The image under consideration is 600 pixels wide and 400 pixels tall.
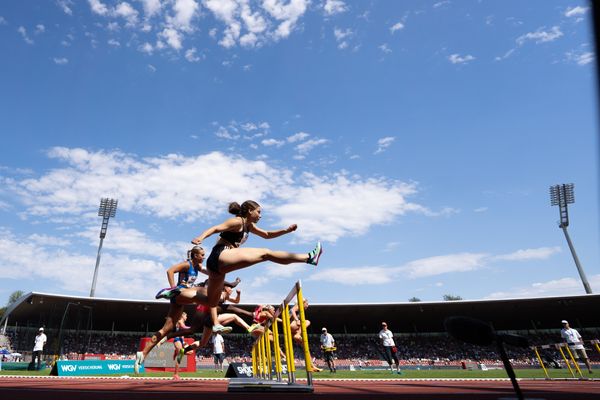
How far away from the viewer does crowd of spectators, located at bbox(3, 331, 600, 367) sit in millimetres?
36688

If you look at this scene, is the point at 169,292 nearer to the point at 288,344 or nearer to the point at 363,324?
the point at 288,344

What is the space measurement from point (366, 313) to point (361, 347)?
22.5 feet

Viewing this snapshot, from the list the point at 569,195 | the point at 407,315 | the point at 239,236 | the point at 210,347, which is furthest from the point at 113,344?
the point at 569,195

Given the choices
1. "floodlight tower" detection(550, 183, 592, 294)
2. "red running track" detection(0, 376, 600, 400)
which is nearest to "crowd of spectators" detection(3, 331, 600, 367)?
"floodlight tower" detection(550, 183, 592, 294)

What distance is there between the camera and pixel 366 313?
3588 cm

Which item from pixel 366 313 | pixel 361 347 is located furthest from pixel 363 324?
pixel 366 313

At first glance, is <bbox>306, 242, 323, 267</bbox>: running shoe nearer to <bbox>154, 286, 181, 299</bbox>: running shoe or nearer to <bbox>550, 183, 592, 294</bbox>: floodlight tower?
<bbox>154, 286, 181, 299</bbox>: running shoe

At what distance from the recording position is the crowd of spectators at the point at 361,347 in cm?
3669

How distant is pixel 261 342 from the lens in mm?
7789

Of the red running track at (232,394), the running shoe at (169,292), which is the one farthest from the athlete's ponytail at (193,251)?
the red running track at (232,394)

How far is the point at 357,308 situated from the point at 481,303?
1028 centimetres

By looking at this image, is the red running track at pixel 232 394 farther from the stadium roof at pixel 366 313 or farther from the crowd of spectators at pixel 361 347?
the crowd of spectators at pixel 361 347

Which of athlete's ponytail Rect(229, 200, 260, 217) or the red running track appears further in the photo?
athlete's ponytail Rect(229, 200, 260, 217)

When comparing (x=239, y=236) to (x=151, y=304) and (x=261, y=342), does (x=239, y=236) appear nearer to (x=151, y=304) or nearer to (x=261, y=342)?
(x=261, y=342)
